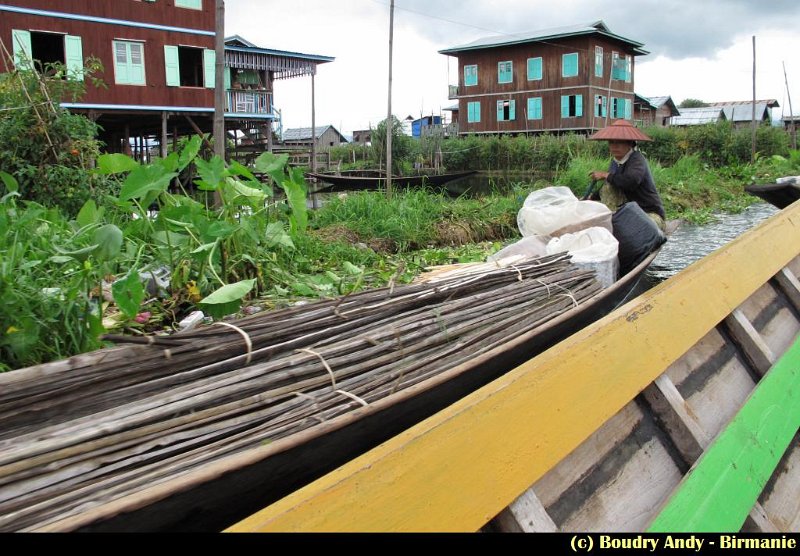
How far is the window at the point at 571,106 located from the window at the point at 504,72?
3.01 metres

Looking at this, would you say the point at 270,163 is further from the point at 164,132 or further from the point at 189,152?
the point at 164,132

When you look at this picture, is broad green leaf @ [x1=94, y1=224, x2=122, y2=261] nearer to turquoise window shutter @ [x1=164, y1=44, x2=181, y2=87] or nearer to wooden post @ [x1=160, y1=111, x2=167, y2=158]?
wooden post @ [x1=160, y1=111, x2=167, y2=158]

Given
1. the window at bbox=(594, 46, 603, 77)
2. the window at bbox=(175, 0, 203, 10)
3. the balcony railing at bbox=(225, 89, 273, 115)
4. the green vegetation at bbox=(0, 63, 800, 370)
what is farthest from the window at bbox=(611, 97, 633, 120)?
the green vegetation at bbox=(0, 63, 800, 370)

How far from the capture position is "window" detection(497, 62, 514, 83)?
→ 30406 millimetres

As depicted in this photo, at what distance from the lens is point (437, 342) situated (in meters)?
2.77

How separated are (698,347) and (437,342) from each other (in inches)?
43.5

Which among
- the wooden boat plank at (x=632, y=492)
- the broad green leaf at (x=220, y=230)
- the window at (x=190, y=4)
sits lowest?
the wooden boat plank at (x=632, y=492)

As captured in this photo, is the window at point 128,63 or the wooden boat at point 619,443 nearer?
the wooden boat at point 619,443

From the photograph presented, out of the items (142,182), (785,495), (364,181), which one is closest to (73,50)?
(364,181)

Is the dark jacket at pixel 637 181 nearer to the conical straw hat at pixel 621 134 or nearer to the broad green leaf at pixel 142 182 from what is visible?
the conical straw hat at pixel 621 134

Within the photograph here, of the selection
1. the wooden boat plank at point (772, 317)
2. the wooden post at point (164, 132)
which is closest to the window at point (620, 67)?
the wooden post at point (164, 132)

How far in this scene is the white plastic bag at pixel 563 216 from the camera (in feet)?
16.3

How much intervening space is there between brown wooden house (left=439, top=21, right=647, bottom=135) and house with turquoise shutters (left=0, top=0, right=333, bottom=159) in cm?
1347
